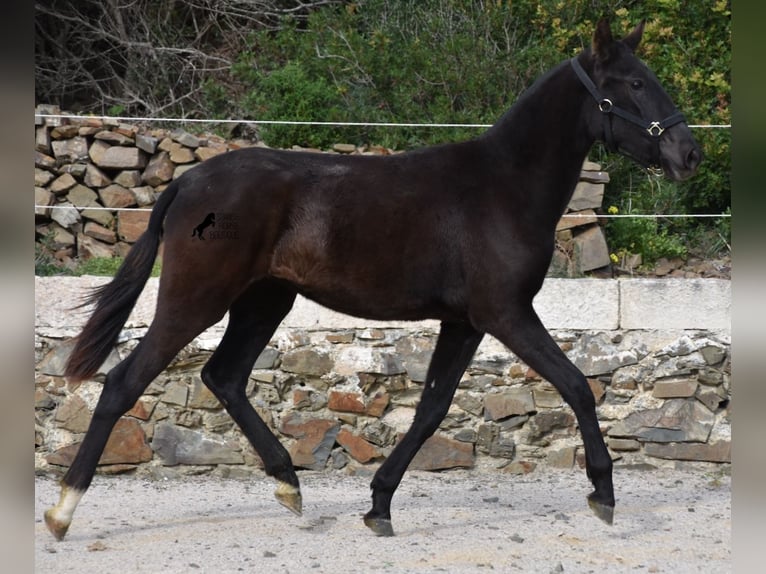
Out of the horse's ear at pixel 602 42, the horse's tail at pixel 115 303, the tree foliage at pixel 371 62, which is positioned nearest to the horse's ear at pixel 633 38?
the horse's ear at pixel 602 42

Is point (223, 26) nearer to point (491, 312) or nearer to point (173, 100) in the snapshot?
point (173, 100)

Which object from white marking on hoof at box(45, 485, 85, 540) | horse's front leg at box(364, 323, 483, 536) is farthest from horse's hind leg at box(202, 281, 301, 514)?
white marking on hoof at box(45, 485, 85, 540)

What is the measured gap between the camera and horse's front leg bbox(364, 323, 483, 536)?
13.6 ft

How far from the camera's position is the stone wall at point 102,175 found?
700cm

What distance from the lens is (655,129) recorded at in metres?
3.79

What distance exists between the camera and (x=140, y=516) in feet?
14.6

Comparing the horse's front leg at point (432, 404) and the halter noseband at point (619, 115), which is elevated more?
the halter noseband at point (619, 115)

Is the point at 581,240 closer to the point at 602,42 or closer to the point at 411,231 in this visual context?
the point at 602,42

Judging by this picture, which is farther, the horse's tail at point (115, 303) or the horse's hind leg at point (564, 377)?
the horse's tail at point (115, 303)

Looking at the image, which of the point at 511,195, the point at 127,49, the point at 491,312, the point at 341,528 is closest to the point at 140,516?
the point at 341,528

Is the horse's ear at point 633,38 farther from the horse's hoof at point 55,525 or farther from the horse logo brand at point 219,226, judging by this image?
the horse's hoof at point 55,525

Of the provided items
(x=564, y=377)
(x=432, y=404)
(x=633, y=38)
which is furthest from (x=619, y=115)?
(x=432, y=404)

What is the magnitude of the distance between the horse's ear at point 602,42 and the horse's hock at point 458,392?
1836 millimetres

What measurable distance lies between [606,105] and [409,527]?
6.83 feet
